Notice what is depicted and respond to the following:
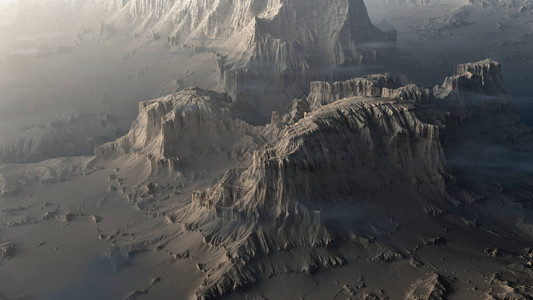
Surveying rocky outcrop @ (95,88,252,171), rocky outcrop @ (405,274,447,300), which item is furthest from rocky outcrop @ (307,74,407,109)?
rocky outcrop @ (405,274,447,300)

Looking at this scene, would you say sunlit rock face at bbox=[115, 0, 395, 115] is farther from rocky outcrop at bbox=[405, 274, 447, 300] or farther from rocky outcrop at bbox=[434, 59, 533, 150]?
rocky outcrop at bbox=[405, 274, 447, 300]

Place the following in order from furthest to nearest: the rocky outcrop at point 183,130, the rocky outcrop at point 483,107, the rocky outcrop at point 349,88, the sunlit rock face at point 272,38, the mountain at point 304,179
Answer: the sunlit rock face at point 272,38
the rocky outcrop at point 349,88
the rocky outcrop at point 483,107
the rocky outcrop at point 183,130
the mountain at point 304,179

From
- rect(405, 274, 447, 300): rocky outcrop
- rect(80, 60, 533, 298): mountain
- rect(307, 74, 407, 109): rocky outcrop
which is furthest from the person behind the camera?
rect(307, 74, 407, 109): rocky outcrop

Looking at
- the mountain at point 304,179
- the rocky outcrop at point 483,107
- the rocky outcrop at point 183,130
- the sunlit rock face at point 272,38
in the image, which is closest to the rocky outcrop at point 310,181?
the mountain at point 304,179

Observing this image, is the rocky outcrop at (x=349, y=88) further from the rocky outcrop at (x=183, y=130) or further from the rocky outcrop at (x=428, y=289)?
the rocky outcrop at (x=428, y=289)

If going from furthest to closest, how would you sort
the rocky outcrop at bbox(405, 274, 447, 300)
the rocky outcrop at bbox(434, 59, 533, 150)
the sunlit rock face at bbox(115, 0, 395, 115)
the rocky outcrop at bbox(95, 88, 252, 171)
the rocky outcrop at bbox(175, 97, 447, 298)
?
the sunlit rock face at bbox(115, 0, 395, 115) < the rocky outcrop at bbox(434, 59, 533, 150) < the rocky outcrop at bbox(95, 88, 252, 171) < the rocky outcrop at bbox(175, 97, 447, 298) < the rocky outcrop at bbox(405, 274, 447, 300)

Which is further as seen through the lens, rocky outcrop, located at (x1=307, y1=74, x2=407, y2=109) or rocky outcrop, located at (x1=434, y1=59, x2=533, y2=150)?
rocky outcrop, located at (x1=307, y1=74, x2=407, y2=109)

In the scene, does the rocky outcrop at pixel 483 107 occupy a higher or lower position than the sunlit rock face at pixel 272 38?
lower

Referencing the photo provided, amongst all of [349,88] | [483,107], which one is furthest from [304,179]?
[483,107]

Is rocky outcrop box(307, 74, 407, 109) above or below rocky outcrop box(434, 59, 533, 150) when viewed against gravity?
above

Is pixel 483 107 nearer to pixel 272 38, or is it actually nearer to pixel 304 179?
pixel 304 179
